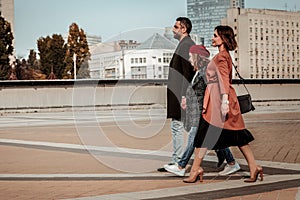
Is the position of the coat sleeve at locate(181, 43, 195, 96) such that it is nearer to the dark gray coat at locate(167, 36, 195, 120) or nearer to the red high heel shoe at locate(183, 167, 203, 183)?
the dark gray coat at locate(167, 36, 195, 120)

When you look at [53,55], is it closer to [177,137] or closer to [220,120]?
[177,137]

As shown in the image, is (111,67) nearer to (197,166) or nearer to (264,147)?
(264,147)

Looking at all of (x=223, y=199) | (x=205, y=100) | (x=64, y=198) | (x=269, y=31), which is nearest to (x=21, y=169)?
(x=64, y=198)

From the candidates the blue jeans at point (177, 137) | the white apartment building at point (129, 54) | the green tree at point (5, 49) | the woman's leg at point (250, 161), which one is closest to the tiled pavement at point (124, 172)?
the woman's leg at point (250, 161)

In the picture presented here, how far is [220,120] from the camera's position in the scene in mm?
7500

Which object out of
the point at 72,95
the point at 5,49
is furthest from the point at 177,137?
the point at 5,49

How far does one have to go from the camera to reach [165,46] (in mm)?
9039

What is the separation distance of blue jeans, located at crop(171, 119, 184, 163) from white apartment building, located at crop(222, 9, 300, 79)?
342 feet

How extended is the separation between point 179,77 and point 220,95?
2.69 feet

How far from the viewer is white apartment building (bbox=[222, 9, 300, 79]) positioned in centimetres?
11525

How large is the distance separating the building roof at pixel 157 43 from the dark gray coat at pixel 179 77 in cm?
40

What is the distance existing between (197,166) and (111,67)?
556 centimetres

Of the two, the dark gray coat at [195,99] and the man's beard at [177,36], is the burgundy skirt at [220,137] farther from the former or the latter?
the man's beard at [177,36]

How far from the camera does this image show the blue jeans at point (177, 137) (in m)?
8.23
